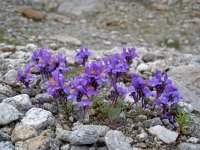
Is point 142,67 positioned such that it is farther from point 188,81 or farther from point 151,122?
point 151,122

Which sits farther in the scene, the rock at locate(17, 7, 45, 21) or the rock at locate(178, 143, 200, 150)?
the rock at locate(17, 7, 45, 21)

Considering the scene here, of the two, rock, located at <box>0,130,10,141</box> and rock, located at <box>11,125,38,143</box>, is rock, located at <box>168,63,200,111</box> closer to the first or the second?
rock, located at <box>11,125,38,143</box>

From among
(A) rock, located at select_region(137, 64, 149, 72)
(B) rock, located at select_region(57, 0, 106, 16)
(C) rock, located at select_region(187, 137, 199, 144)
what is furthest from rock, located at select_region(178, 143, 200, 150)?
(B) rock, located at select_region(57, 0, 106, 16)

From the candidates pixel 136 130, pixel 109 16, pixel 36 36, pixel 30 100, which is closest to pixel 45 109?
pixel 30 100

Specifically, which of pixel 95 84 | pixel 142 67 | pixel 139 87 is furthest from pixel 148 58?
pixel 95 84

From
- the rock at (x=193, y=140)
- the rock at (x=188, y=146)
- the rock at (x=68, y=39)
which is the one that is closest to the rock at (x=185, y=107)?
the rock at (x=193, y=140)

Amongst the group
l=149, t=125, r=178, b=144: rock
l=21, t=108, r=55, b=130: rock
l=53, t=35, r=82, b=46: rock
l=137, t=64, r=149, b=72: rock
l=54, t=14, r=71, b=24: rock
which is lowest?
l=53, t=35, r=82, b=46: rock

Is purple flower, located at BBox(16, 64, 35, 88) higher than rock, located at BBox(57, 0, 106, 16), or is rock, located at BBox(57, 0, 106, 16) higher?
purple flower, located at BBox(16, 64, 35, 88)

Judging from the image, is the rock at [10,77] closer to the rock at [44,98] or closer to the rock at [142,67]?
the rock at [44,98]

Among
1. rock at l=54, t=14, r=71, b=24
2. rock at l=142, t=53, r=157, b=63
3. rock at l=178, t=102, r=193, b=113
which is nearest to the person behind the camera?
rock at l=178, t=102, r=193, b=113
